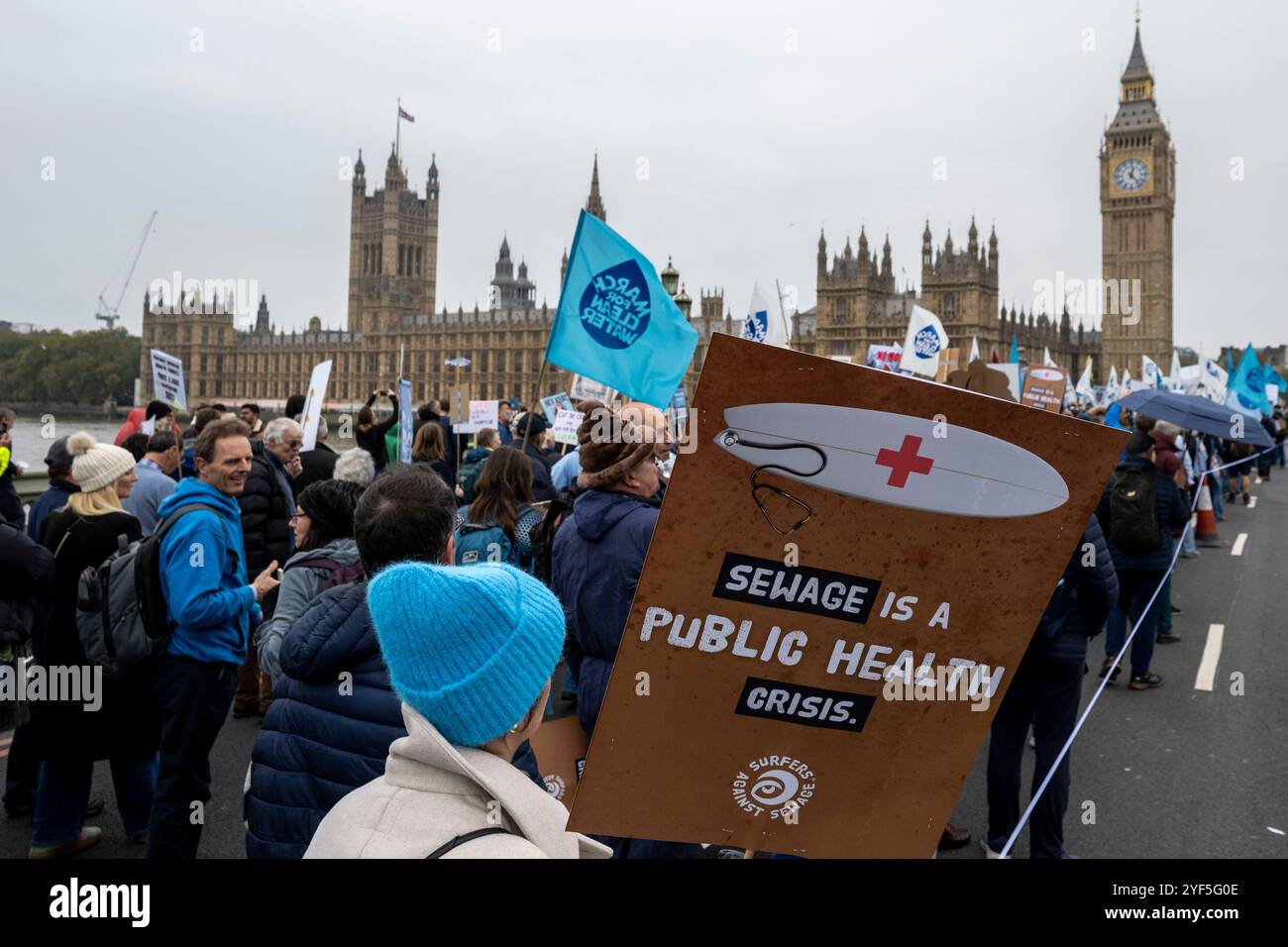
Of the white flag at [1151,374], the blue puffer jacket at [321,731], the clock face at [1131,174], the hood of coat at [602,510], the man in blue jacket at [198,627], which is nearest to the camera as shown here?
the blue puffer jacket at [321,731]

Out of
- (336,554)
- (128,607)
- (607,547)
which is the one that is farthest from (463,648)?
(128,607)

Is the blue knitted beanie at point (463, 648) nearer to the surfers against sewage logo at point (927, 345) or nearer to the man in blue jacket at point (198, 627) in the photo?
the man in blue jacket at point (198, 627)

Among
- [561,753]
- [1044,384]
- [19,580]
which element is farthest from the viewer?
[1044,384]

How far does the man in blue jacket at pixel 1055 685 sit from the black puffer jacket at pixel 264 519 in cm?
376

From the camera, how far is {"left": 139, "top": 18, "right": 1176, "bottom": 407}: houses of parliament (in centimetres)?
6175

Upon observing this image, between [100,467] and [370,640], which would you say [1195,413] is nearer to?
[370,640]

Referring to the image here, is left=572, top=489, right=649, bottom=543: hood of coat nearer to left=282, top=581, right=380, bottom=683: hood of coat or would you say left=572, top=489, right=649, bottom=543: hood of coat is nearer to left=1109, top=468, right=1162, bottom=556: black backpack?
left=282, top=581, right=380, bottom=683: hood of coat

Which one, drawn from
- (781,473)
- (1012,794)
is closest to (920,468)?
(781,473)

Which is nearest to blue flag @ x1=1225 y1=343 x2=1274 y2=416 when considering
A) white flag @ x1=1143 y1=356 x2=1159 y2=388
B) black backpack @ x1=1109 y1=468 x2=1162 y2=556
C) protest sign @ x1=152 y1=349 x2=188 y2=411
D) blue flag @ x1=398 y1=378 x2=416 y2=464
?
white flag @ x1=1143 y1=356 x2=1159 y2=388

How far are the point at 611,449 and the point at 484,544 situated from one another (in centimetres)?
139

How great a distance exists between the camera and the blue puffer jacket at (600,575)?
315cm

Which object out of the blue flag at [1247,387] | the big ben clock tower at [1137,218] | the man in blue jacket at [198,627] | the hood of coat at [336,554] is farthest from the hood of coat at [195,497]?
the big ben clock tower at [1137,218]

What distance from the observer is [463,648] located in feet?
4.73
